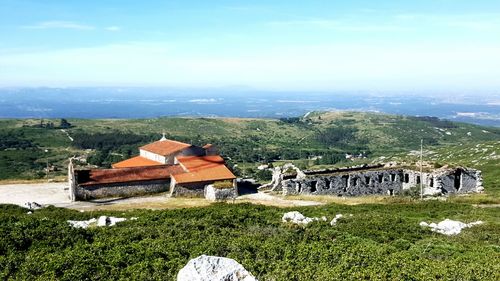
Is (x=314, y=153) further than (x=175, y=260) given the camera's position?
Yes

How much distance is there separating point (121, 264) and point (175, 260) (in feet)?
6.46

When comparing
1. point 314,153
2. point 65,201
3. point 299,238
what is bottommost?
point 314,153

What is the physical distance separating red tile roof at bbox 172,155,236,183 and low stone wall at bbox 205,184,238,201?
1.75 meters

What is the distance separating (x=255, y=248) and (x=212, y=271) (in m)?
6.79

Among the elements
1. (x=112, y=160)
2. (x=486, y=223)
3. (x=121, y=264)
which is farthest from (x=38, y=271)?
(x=112, y=160)

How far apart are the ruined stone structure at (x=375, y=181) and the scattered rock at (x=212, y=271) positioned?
36673mm

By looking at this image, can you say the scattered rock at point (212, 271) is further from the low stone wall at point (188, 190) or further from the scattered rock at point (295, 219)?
the low stone wall at point (188, 190)

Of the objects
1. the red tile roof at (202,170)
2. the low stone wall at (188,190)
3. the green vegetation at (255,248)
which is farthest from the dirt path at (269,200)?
the green vegetation at (255,248)

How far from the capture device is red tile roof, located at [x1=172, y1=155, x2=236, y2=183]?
163 ft

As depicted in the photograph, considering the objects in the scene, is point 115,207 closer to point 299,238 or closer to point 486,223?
point 299,238

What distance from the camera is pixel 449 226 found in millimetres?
28672

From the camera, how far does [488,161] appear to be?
9362 centimetres

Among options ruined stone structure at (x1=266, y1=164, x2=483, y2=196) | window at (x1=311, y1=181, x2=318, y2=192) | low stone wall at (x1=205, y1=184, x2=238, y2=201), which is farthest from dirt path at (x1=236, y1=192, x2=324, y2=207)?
window at (x1=311, y1=181, x2=318, y2=192)

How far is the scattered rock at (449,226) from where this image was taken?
27.8 m
